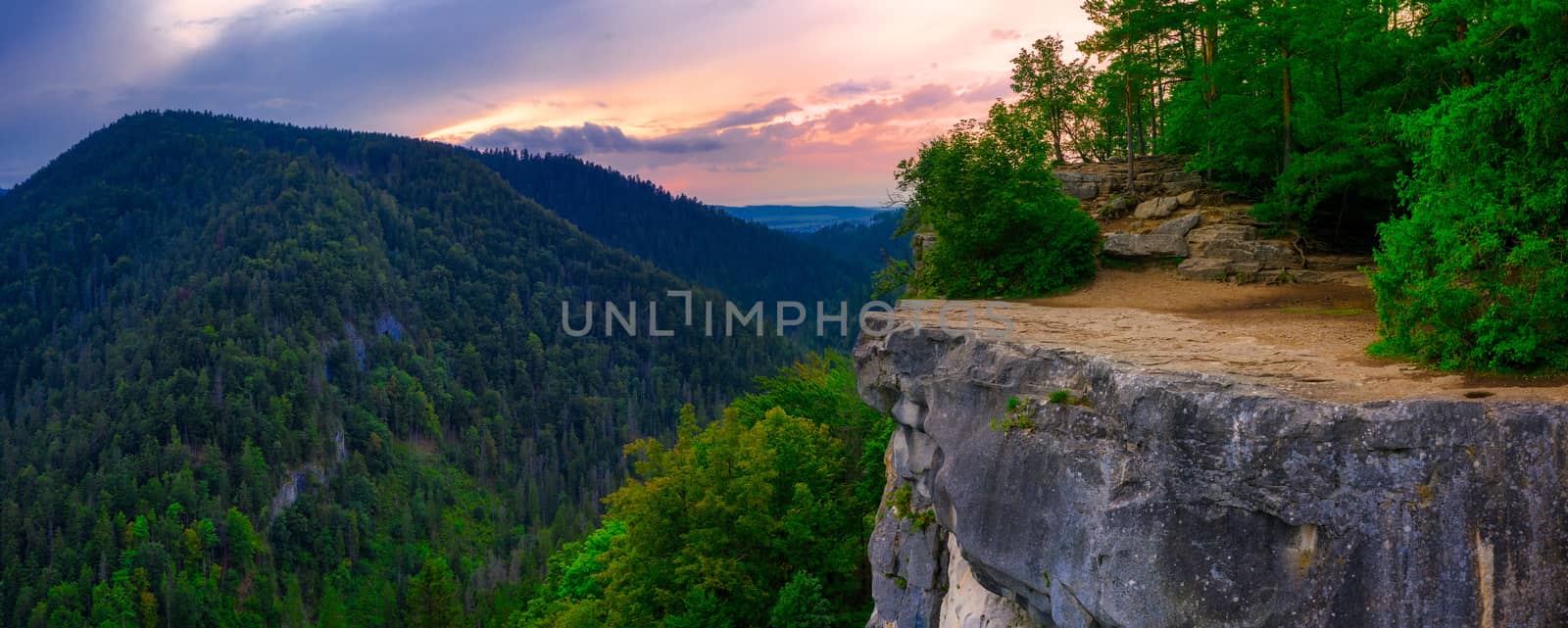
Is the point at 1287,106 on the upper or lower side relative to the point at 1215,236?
upper

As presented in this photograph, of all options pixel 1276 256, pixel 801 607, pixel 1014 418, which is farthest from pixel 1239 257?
pixel 801 607

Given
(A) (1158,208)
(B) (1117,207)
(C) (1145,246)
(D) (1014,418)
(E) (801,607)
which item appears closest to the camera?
Answer: (D) (1014,418)

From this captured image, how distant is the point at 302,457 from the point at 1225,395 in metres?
150

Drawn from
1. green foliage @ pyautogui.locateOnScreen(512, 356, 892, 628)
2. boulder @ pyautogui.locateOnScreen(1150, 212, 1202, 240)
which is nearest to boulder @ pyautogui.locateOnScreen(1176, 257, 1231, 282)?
boulder @ pyautogui.locateOnScreen(1150, 212, 1202, 240)

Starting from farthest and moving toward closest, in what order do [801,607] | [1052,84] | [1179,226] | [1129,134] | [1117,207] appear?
[1052,84], [1129,134], [1117,207], [801,607], [1179,226]

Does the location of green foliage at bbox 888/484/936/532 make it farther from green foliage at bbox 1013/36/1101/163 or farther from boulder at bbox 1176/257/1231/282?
green foliage at bbox 1013/36/1101/163

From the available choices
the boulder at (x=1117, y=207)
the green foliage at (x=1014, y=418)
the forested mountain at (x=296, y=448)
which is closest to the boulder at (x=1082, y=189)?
the boulder at (x=1117, y=207)

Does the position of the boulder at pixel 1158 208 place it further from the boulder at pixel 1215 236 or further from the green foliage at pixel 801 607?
the green foliage at pixel 801 607

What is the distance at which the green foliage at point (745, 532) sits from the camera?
2630cm

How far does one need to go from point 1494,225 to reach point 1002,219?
1069 cm

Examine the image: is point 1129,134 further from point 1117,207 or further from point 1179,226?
point 1179,226

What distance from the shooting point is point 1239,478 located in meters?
11.0

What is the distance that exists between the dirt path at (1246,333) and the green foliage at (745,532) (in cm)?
959

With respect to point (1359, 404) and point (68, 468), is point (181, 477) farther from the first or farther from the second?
point (1359, 404)
